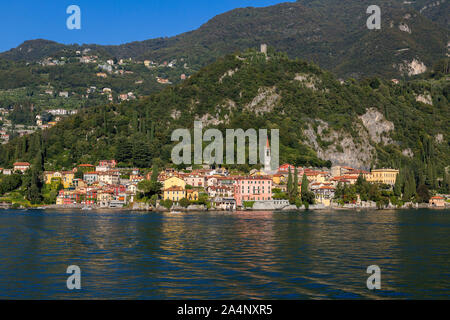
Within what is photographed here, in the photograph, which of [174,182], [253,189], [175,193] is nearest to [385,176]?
[253,189]

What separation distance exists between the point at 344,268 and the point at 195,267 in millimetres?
9775

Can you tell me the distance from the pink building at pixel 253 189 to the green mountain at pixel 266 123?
35.0 meters

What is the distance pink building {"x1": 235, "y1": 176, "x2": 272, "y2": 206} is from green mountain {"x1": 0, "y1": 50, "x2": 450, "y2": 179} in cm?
3497

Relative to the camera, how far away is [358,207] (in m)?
112

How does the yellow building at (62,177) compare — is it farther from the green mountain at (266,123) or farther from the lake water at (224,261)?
the lake water at (224,261)

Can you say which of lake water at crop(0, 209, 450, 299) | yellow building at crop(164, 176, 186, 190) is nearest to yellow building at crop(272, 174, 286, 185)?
yellow building at crop(164, 176, 186, 190)

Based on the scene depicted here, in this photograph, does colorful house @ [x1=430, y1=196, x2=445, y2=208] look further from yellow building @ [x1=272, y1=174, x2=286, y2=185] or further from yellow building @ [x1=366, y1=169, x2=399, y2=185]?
yellow building @ [x1=272, y1=174, x2=286, y2=185]

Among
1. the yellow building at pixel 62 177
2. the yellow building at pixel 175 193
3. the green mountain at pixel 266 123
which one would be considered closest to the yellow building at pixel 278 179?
the green mountain at pixel 266 123

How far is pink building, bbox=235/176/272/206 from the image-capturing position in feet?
355

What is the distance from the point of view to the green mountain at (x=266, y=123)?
152375 millimetres

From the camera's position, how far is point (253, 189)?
356 feet

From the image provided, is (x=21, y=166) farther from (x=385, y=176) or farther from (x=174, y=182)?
(x=385, y=176)
